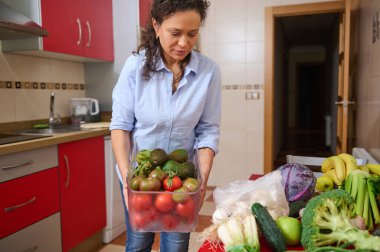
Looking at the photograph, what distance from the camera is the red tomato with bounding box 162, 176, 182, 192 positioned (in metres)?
0.78

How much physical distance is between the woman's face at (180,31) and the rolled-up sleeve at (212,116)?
0.24 metres

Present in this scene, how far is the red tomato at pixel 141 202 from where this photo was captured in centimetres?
75

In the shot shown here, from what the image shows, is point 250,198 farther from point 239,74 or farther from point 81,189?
point 239,74

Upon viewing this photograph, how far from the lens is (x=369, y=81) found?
237 centimetres

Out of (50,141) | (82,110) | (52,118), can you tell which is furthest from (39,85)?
(50,141)

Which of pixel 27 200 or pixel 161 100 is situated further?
pixel 27 200

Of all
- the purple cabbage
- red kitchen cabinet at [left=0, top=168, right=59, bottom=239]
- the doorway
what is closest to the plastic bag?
the purple cabbage

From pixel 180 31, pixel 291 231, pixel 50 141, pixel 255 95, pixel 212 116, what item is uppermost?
pixel 180 31

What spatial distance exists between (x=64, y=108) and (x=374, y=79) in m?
2.31

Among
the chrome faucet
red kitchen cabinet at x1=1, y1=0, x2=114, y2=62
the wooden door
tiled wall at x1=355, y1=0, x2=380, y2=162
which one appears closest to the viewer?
tiled wall at x1=355, y1=0, x2=380, y2=162

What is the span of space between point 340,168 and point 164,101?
63 cm

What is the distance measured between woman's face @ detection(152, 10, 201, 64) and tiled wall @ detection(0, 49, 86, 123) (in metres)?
1.64

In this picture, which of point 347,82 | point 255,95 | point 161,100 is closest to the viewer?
point 161,100

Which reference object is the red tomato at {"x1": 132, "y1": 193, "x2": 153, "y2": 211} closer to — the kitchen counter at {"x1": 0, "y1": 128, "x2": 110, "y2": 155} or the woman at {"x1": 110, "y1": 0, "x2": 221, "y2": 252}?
the woman at {"x1": 110, "y1": 0, "x2": 221, "y2": 252}
